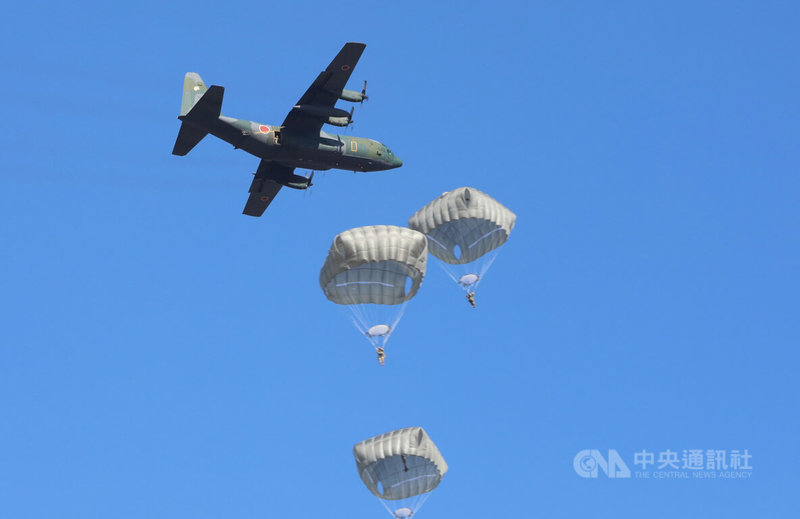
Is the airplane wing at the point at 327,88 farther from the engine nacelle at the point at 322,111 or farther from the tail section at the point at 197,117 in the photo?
the tail section at the point at 197,117

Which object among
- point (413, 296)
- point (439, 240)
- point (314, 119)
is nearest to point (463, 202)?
A: point (439, 240)

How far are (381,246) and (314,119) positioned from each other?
36.8 feet

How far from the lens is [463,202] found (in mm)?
A: 45781

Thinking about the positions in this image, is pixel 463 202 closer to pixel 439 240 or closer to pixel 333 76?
pixel 439 240

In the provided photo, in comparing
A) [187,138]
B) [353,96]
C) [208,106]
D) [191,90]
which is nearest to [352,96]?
[353,96]

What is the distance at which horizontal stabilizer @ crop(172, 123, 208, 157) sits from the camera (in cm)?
4653

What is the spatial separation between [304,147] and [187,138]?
602cm

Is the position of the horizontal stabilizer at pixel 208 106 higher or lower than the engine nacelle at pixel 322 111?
lower

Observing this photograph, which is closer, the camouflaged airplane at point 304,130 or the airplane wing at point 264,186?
the camouflaged airplane at point 304,130

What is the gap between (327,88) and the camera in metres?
46.9

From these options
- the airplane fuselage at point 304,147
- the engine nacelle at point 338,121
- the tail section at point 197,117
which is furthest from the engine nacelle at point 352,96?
the tail section at point 197,117

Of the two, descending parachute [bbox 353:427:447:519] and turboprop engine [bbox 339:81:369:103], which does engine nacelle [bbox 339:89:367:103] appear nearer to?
turboprop engine [bbox 339:81:369:103]

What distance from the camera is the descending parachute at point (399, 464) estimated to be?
4159cm

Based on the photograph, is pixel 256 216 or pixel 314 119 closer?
pixel 314 119
